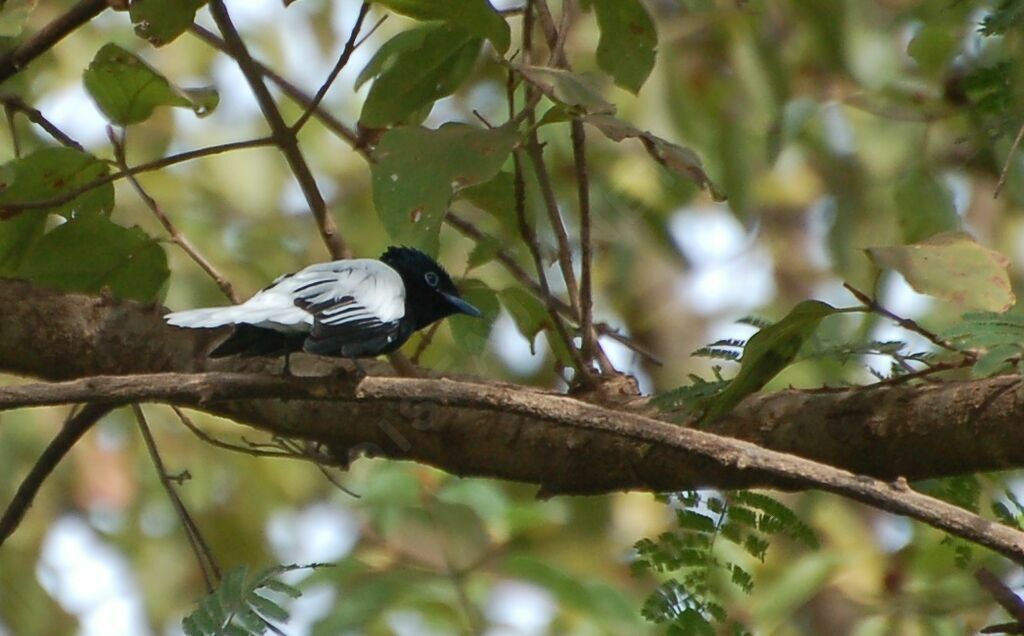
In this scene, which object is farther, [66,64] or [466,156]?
[66,64]

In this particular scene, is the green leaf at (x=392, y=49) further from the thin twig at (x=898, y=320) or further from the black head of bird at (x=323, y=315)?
the thin twig at (x=898, y=320)

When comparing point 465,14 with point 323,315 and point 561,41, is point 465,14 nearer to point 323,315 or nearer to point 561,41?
point 561,41

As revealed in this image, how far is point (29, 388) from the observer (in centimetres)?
192

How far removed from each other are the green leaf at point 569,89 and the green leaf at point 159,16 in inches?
27.1

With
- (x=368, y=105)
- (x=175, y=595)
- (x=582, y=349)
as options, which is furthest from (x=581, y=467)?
(x=175, y=595)

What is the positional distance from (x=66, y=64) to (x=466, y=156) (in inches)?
128

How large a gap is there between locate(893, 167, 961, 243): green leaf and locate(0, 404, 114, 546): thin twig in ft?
5.40

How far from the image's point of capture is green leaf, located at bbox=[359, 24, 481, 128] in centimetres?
261

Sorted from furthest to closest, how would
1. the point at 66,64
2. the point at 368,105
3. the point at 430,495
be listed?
1. the point at 66,64
2. the point at 430,495
3. the point at 368,105

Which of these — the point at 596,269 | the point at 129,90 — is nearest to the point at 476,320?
the point at 129,90

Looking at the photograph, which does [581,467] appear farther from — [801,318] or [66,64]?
[66,64]

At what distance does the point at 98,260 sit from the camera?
2.83 metres

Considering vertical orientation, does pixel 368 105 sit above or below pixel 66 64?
below

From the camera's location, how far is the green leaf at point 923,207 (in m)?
3.06
